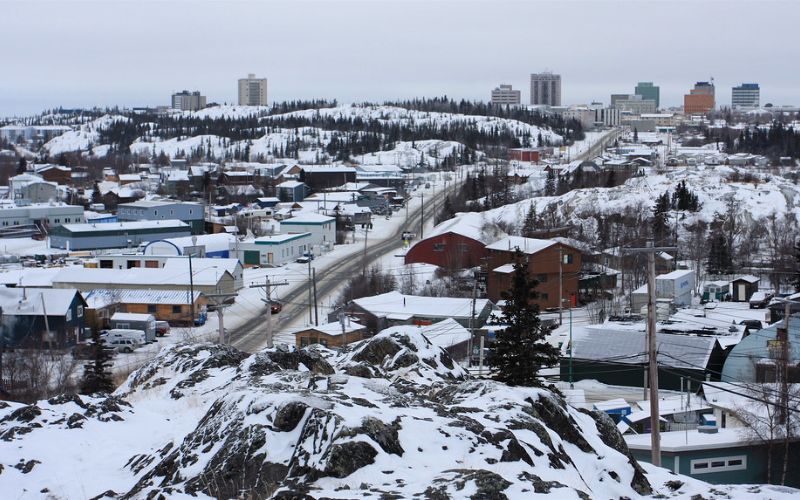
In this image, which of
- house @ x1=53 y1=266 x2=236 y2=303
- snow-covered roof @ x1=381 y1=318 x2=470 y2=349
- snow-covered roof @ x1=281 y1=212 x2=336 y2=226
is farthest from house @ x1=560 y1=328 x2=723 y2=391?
snow-covered roof @ x1=281 y1=212 x2=336 y2=226

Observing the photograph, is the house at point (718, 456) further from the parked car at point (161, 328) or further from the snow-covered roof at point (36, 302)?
the snow-covered roof at point (36, 302)

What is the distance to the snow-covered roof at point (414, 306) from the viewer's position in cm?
1608

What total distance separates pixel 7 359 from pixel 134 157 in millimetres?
50786

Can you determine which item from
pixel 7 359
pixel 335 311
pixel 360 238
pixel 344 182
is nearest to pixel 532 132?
pixel 344 182

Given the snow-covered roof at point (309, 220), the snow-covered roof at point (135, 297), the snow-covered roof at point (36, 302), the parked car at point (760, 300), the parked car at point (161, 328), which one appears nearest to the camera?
the snow-covered roof at point (36, 302)

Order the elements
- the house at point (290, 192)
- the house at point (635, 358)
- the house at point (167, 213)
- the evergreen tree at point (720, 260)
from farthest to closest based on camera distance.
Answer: the house at point (290, 192), the house at point (167, 213), the evergreen tree at point (720, 260), the house at point (635, 358)

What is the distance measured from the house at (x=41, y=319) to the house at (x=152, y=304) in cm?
109

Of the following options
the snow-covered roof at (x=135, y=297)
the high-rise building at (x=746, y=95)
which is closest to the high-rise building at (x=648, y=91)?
the high-rise building at (x=746, y=95)

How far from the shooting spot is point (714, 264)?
71.6 feet

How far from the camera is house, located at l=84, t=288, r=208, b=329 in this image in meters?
17.4

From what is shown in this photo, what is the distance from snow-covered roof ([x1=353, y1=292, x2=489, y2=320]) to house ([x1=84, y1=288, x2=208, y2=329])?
3.59 m

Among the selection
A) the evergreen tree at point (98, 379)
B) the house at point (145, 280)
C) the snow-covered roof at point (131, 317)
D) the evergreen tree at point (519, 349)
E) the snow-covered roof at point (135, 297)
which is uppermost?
the evergreen tree at point (519, 349)

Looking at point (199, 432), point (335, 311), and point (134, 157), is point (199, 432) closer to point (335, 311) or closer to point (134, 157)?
point (335, 311)

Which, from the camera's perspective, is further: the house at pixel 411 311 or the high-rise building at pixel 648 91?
the high-rise building at pixel 648 91
